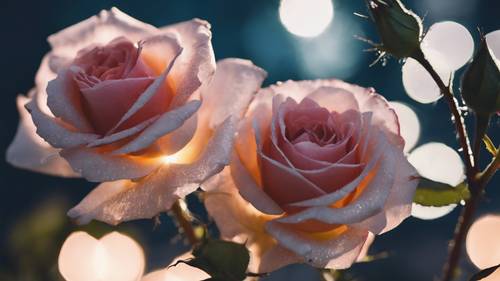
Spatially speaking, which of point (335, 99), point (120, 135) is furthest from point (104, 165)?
point (335, 99)

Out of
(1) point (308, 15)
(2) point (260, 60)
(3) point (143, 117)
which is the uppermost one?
(3) point (143, 117)

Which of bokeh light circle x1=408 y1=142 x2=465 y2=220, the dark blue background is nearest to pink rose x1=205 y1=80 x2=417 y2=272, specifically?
bokeh light circle x1=408 y1=142 x2=465 y2=220

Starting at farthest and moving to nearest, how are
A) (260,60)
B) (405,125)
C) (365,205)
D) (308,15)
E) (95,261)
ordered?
1. (260,60)
2. (308,15)
3. (95,261)
4. (405,125)
5. (365,205)

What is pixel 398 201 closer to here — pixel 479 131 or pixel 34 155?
pixel 479 131

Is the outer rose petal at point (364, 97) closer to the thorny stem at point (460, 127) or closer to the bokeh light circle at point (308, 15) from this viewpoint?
the thorny stem at point (460, 127)

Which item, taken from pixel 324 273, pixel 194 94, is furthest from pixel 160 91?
pixel 324 273

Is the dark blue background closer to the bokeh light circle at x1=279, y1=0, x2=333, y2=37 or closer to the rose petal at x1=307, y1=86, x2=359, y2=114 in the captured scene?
the bokeh light circle at x1=279, y1=0, x2=333, y2=37
